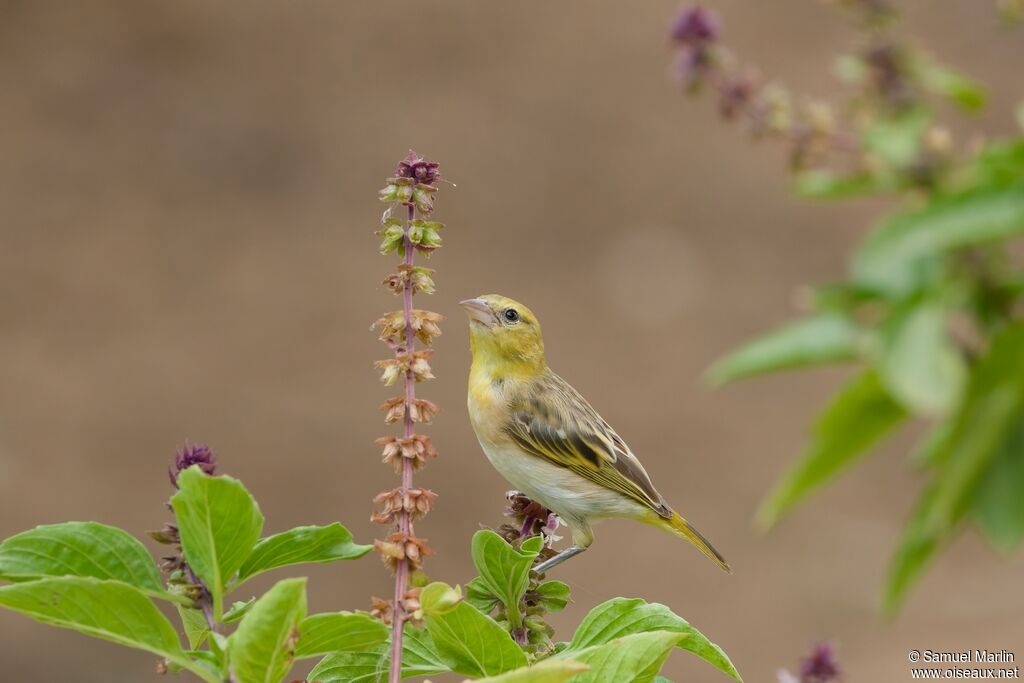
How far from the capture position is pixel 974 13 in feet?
55.0

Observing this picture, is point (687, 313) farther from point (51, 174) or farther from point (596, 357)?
point (51, 174)

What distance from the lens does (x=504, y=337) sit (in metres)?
4.92

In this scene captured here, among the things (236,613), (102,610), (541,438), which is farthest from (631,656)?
(541,438)

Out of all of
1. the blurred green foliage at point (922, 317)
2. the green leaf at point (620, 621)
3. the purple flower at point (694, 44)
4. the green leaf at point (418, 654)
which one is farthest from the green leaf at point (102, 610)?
the purple flower at point (694, 44)

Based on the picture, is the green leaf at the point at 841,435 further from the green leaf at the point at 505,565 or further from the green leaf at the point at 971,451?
the green leaf at the point at 505,565

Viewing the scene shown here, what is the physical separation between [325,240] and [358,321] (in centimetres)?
127

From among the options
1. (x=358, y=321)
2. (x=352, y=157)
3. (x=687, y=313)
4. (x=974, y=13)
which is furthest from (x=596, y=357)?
(x=974, y=13)

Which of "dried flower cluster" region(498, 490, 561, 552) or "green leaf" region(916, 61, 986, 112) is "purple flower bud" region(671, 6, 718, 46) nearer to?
"green leaf" region(916, 61, 986, 112)

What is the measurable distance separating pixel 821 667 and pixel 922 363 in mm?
805

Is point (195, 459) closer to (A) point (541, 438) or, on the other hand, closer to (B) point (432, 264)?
(A) point (541, 438)

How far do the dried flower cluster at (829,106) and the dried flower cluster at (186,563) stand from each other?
0.90m

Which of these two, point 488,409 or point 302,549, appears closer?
point 302,549

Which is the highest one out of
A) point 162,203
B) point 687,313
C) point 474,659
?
point 162,203

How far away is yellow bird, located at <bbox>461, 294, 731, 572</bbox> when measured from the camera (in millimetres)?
4707
